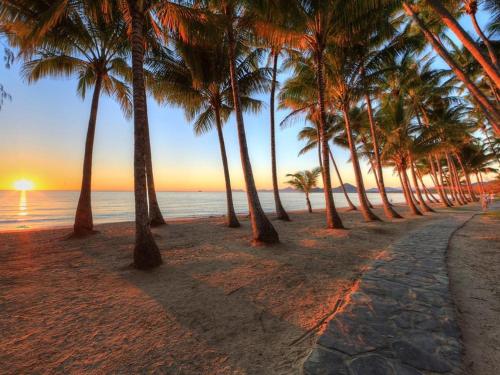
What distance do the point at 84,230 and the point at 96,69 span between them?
20.4 feet

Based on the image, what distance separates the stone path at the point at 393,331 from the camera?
1.87m

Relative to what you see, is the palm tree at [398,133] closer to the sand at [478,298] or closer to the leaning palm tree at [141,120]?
the sand at [478,298]

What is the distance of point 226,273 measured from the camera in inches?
174

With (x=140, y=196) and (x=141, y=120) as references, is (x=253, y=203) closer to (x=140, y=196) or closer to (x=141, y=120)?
(x=140, y=196)

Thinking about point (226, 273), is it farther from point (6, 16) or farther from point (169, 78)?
point (169, 78)

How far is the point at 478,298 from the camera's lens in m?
3.21

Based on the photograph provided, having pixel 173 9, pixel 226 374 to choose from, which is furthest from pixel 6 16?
pixel 226 374

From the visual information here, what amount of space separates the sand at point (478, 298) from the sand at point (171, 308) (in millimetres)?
1365

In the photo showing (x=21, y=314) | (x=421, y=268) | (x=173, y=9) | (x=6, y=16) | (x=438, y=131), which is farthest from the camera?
(x=438, y=131)

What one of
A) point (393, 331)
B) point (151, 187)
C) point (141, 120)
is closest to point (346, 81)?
point (141, 120)

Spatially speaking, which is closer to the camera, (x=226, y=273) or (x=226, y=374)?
(x=226, y=374)

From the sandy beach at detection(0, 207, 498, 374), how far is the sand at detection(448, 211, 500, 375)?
4.41 ft

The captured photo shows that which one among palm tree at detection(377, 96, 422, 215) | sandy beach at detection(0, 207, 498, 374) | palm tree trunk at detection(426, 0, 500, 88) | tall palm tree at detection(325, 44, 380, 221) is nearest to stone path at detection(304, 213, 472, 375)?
sandy beach at detection(0, 207, 498, 374)

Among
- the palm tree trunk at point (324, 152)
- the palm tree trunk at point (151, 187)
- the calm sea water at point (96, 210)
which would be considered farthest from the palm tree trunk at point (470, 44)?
the calm sea water at point (96, 210)
